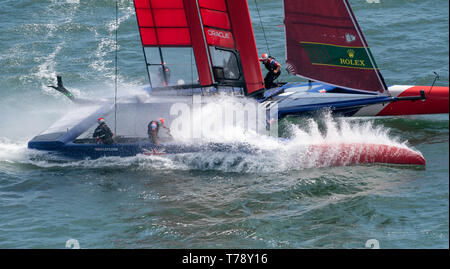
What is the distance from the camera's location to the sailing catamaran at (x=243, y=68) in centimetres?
1243

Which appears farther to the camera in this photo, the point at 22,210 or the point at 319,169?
the point at 319,169

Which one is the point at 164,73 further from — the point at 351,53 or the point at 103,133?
the point at 351,53

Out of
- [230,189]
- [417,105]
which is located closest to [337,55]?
[417,105]

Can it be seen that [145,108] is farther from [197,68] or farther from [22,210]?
[22,210]

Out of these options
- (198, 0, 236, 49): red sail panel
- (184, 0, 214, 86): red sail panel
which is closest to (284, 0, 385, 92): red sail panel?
(198, 0, 236, 49): red sail panel

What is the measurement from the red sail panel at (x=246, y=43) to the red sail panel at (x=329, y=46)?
2.76ft

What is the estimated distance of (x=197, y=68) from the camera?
13.7 m

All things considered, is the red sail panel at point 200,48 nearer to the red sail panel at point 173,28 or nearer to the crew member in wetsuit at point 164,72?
the red sail panel at point 173,28

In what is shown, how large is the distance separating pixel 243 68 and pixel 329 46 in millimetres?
1939

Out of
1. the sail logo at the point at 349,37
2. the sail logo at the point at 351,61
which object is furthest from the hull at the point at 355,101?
the sail logo at the point at 349,37

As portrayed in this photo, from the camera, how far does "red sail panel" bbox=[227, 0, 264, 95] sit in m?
12.5

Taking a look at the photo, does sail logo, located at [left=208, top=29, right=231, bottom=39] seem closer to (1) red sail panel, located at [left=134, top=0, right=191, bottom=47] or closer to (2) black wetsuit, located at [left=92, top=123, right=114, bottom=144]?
(1) red sail panel, located at [left=134, top=0, right=191, bottom=47]
